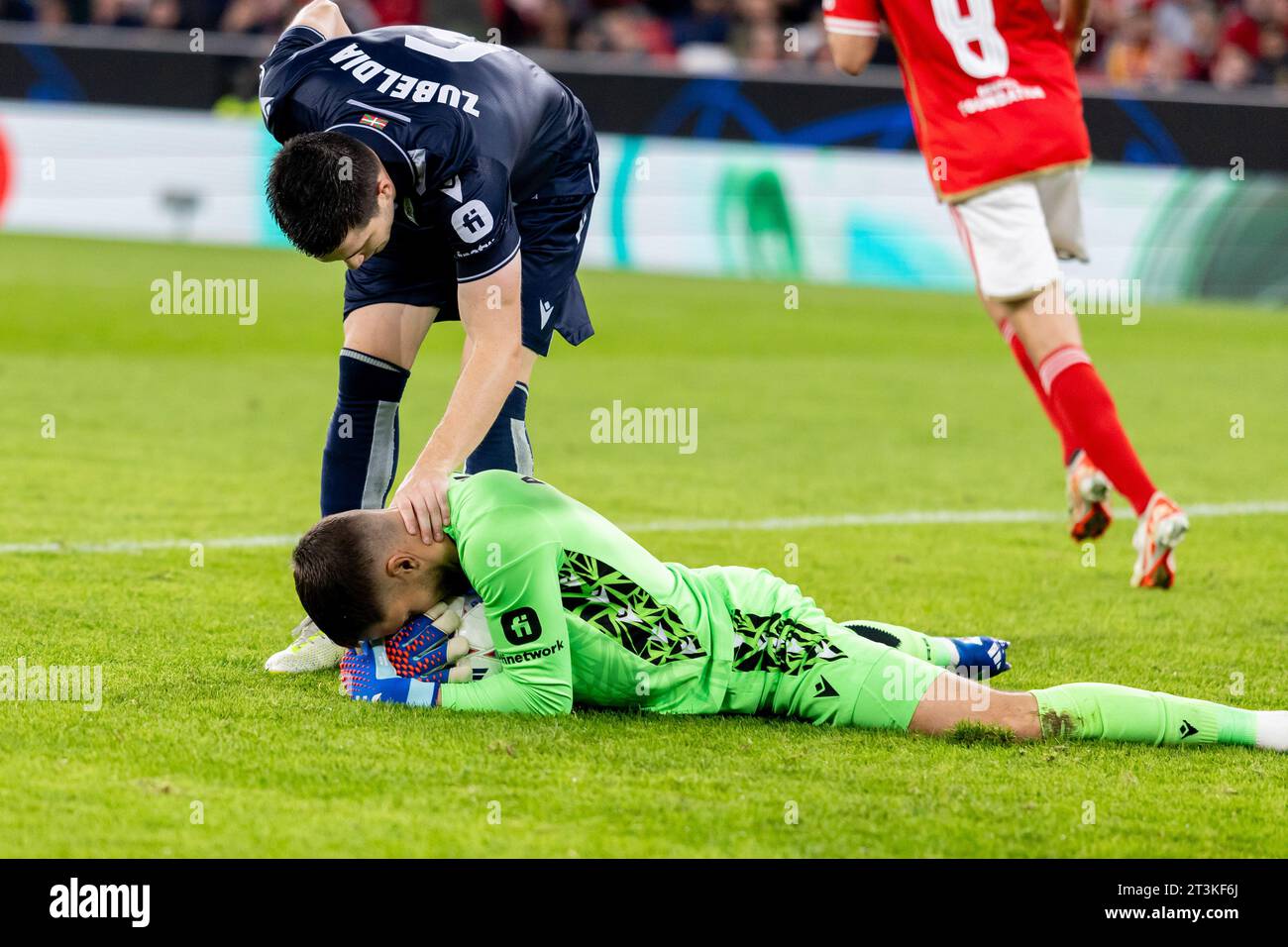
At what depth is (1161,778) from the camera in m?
3.94

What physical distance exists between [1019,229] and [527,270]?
1653 mm

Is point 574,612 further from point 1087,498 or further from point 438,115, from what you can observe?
point 1087,498

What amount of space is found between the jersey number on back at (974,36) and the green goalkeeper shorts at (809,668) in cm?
233

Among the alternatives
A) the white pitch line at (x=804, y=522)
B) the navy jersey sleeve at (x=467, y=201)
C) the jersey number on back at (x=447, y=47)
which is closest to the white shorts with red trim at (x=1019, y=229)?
the jersey number on back at (x=447, y=47)

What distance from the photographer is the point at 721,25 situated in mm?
20234

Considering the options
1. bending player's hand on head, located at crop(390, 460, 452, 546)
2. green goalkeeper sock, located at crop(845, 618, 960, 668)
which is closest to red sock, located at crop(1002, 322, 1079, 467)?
green goalkeeper sock, located at crop(845, 618, 960, 668)

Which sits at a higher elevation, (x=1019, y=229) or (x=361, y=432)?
(x=1019, y=229)

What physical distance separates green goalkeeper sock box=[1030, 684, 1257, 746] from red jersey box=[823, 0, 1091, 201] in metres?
2.12

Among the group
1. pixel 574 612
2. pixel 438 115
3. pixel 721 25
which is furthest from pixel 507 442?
pixel 721 25

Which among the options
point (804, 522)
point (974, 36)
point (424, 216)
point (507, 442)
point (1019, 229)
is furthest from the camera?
point (804, 522)

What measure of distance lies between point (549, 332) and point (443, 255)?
48 cm

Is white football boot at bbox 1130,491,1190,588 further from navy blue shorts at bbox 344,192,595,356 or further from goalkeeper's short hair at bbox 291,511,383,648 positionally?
goalkeeper's short hair at bbox 291,511,383,648

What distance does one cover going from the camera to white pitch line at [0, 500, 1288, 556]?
6.23 m
